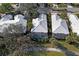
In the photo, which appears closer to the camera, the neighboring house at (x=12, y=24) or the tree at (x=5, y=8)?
the neighboring house at (x=12, y=24)

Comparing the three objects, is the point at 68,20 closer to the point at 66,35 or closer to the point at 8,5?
the point at 66,35

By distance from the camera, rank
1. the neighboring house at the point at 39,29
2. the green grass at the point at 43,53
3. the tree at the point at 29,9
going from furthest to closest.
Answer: the tree at the point at 29,9 → the neighboring house at the point at 39,29 → the green grass at the point at 43,53

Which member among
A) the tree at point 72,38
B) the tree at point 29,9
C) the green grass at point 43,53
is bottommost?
the green grass at point 43,53

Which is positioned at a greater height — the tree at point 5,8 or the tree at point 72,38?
the tree at point 5,8

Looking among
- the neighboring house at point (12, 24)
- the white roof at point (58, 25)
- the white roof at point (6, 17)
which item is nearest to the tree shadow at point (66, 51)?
the white roof at point (58, 25)

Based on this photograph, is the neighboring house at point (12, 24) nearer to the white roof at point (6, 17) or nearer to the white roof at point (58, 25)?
the white roof at point (6, 17)

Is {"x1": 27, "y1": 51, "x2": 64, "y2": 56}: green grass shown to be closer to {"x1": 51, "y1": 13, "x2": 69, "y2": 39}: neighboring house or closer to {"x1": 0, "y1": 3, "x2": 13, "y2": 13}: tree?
{"x1": 51, "y1": 13, "x2": 69, "y2": 39}: neighboring house

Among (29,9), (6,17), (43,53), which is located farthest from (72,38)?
(6,17)

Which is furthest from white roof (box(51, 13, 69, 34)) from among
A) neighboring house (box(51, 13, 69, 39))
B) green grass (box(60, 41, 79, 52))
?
green grass (box(60, 41, 79, 52))

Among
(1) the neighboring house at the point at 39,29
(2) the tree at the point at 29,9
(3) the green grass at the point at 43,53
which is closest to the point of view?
(3) the green grass at the point at 43,53
